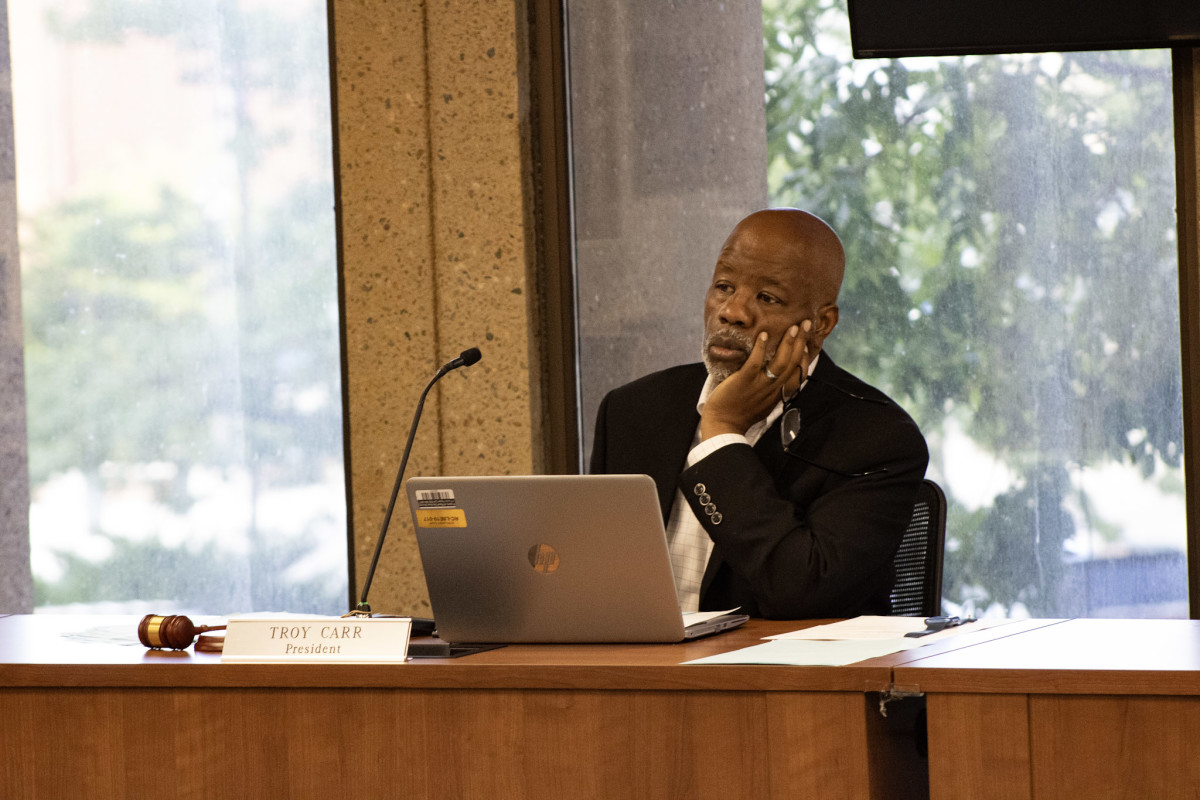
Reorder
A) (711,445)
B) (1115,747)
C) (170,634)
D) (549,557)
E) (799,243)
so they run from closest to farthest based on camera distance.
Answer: (1115,747), (549,557), (170,634), (711,445), (799,243)

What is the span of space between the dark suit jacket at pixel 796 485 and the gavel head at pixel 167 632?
32.4 inches

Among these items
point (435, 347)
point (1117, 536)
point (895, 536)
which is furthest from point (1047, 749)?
point (435, 347)

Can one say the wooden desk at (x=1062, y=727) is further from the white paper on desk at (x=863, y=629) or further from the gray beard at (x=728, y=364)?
the gray beard at (x=728, y=364)

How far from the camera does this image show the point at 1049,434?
3645mm

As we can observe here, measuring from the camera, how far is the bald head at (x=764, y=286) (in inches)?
104

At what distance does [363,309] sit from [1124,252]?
2092mm

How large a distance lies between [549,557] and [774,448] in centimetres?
81

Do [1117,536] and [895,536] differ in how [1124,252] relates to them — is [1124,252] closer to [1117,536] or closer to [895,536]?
[1117,536]

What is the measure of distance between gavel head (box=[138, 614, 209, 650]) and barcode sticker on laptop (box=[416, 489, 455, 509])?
41 cm

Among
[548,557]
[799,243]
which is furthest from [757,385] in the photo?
[548,557]

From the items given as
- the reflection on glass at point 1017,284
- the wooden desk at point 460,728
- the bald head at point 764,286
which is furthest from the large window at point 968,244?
the wooden desk at point 460,728

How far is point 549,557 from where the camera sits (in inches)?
73.3

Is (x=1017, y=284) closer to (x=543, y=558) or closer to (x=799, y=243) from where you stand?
(x=799, y=243)

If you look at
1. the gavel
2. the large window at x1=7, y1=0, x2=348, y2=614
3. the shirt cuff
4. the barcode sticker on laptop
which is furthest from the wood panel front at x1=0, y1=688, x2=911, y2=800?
the large window at x1=7, y1=0, x2=348, y2=614
